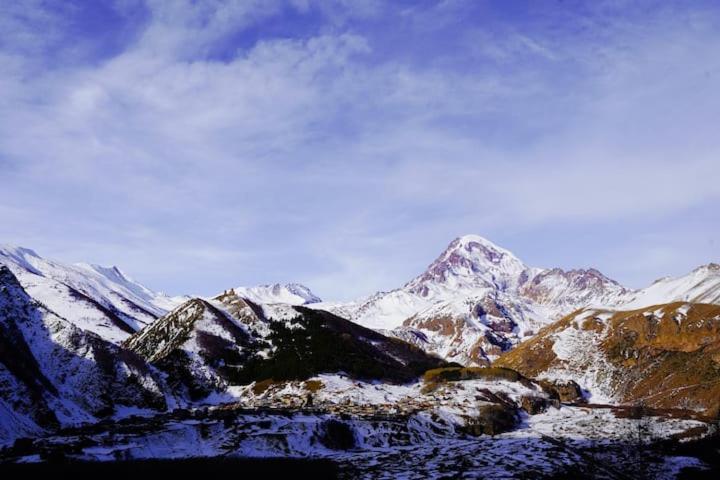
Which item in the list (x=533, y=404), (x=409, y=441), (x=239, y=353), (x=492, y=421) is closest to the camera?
(x=409, y=441)

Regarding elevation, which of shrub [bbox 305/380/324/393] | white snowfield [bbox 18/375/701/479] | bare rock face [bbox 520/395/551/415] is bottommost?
white snowfield [bbox 18/375/701/479]

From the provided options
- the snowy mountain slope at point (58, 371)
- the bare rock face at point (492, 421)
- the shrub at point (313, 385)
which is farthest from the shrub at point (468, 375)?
the snowy mountain slope at point (58, 371)

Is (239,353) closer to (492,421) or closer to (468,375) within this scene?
(468,375)

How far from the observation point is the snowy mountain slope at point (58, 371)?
348ft

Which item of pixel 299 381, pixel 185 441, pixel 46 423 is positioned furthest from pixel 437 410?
pixel 46 423

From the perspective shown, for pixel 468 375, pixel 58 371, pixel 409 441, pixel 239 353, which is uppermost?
pixel 239 353

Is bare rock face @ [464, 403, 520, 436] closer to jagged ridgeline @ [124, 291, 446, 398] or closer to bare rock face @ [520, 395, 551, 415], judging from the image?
bare rock face @ [520, 395, 551, 415]

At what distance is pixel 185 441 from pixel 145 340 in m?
98.1

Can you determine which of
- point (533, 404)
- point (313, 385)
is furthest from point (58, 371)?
point (533, 404)

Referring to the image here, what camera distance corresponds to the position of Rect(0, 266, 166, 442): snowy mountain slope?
10600 centimetres

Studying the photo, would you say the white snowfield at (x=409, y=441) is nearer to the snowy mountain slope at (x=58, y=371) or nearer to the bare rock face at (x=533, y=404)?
the bare rock face at (x=533, y=404)

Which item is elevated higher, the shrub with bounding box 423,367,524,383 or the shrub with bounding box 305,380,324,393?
the shrub with bounding box 423,367,524,383

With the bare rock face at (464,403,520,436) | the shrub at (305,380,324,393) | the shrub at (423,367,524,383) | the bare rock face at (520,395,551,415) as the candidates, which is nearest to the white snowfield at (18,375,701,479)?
the shrub at (305,380,324,393)

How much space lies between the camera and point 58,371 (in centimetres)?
12750
